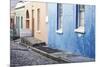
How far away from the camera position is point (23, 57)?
95.3 inches

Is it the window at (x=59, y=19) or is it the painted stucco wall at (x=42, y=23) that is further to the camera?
the window at (x=59, y=19)

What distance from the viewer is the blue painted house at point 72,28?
258 centimetres

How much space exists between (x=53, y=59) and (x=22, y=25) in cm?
52

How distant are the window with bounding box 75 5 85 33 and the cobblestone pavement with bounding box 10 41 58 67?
521 millimetres

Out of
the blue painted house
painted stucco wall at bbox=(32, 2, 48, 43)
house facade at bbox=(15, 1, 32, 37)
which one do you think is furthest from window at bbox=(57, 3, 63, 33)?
house facade at bbox=(15, 1, 32, 37)

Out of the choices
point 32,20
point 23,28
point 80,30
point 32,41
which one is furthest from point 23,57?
point 80,30

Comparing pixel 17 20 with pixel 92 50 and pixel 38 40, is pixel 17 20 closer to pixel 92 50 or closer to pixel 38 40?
pixel 38 40

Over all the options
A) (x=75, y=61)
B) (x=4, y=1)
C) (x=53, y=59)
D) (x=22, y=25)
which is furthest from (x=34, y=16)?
(x=75, y=61)

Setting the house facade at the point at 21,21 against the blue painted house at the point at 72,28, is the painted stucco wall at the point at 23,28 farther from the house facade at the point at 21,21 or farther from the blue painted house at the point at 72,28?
the blue painted house at the point at 72,28

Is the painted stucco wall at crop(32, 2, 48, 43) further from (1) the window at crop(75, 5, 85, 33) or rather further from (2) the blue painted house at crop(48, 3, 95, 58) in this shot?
(1) the window at crop(75, 5, 85, 33)

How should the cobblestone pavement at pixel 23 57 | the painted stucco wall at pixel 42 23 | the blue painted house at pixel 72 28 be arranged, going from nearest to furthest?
1. the cobblestone pavement at pixel 23 57
2. the painted stucco wall at pixel 42 23
3. the blue painted house at pixel 72 28

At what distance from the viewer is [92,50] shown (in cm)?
272

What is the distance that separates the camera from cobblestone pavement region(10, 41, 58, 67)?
237cm

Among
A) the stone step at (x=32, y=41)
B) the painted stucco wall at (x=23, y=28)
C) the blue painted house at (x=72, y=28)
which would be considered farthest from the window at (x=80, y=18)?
the painted stucco wall at (x=23, y=28)
